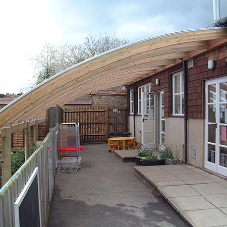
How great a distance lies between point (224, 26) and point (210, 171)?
3.23 meters

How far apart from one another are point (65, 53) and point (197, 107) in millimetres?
22129

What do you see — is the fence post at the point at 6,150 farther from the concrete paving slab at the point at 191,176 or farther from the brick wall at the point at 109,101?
the brick wall at the point at 109,101

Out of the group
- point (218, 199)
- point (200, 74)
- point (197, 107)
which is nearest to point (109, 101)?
point (197, 107)

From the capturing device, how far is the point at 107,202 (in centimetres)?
463

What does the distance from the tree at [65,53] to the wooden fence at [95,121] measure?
1329 cm

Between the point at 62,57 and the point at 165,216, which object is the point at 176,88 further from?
the point at 62,57

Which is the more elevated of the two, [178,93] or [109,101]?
[109,101]

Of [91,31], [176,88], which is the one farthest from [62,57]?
[176,88]

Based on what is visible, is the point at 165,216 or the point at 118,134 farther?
the point at 118,134

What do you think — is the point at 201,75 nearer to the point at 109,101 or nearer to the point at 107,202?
the point at 107,202

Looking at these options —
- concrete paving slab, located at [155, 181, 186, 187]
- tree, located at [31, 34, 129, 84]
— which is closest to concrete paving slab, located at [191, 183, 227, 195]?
concrete paving slab, located at [155, 181, 186, 187]

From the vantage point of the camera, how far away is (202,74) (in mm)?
6449

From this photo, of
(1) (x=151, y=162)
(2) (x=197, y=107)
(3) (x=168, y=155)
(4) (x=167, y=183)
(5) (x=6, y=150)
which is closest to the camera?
(5) (x=6, y=150)

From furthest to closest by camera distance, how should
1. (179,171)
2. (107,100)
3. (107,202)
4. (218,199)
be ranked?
1. (107,100)
2. (179,171)
3. (107,202)
4. (218,199)
